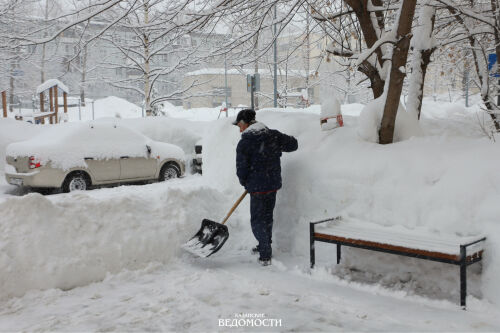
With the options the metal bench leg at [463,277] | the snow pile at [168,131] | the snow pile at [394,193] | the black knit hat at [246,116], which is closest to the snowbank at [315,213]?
the snow pile at [394,193]

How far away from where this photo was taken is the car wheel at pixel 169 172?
40.6 ft

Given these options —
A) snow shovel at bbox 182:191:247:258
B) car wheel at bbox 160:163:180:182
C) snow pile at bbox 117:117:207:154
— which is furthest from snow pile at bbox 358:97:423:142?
snow pile at bbox 117:117:207:154

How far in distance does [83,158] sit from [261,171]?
656cm

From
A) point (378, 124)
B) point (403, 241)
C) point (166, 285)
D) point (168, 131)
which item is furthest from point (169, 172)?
point (403, 241)

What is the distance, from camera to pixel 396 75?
5355 millimetres

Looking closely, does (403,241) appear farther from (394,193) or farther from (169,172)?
(169,172)

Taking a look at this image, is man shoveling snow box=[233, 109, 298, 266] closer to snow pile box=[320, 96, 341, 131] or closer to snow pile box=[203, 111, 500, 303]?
snow pile box=[203, 111, 500, 303]

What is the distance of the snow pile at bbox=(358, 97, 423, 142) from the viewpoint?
5.46 m

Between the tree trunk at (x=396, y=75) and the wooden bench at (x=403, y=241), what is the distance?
50.4 inches

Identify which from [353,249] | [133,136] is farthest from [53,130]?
[353,249]

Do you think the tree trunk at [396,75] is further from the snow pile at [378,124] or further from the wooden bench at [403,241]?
the wooden bench at [403,241]

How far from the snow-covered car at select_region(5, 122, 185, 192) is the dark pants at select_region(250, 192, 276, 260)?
20.8 ft

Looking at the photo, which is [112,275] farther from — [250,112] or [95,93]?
[95,93]

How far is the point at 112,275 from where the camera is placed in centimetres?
476
